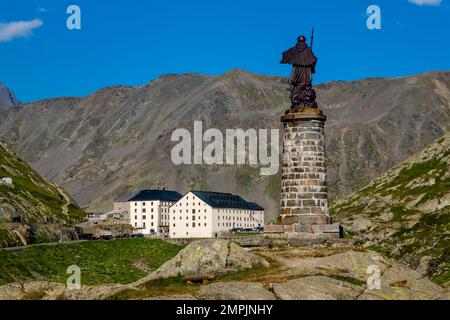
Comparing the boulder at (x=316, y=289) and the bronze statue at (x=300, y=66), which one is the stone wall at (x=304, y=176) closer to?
the bronze statue at (x=300, y=66)

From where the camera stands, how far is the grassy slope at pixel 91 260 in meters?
68.4

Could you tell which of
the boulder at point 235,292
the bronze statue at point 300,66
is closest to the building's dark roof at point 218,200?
the bronze statue at point 300,66

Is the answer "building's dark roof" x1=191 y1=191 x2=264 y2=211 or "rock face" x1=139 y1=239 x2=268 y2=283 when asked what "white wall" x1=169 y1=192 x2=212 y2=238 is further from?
"rock face" x1=139 y1=239 x2=268 y2=283

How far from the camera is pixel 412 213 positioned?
104 meters

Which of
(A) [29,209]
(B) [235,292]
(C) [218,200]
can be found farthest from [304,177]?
(C) [218,200]

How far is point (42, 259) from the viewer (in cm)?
7662

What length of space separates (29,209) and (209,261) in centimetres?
8260

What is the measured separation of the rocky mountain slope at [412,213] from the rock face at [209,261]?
3166cm

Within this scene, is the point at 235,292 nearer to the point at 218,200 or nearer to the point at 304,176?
the point at 304,176

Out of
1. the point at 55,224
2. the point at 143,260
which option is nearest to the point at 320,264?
the point at 143,260

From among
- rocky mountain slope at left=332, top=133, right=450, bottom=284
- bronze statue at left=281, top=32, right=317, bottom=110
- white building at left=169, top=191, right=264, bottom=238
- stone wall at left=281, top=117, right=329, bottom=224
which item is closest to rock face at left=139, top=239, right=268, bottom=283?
stone wall at left=281, top=117, right=329, bottom=224

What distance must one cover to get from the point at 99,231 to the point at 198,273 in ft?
311
